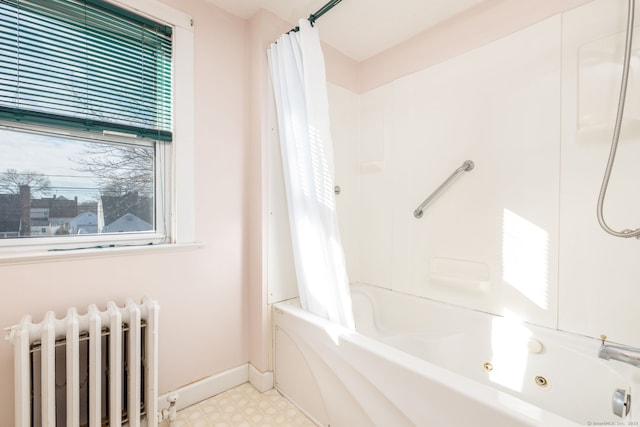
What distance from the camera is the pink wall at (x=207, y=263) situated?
1335 mm

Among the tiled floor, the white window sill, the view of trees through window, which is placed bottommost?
the tiled floor

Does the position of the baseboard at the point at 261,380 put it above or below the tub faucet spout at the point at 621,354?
below

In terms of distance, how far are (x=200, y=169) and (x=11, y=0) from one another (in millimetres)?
929

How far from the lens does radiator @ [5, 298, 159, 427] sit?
1017 millimetres

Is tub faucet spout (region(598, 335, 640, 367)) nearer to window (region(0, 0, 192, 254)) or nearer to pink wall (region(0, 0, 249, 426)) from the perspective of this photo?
pink wall (region(0, 0, 249, 426))

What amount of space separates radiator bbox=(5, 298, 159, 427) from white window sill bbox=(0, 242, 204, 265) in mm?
223

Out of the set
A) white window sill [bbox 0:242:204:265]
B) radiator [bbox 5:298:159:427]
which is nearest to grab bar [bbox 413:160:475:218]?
white window sill [bbox 0:242:204:265]

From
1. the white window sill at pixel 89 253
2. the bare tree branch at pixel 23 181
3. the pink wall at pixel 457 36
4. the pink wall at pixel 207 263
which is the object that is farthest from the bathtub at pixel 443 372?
the pink wall at pixel 457 36

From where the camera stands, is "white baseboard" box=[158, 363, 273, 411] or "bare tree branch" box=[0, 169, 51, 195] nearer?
"bare tree branch" box=[0, 169, 51, 195]

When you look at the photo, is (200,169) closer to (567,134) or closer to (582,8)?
(567,134)

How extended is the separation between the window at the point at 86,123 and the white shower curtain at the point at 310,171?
0.53 meters

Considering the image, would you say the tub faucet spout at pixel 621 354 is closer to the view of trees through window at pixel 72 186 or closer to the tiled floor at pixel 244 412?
the tiled floor at pixel 244 412

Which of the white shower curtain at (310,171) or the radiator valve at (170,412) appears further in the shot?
the white shower curtain at (310,171)

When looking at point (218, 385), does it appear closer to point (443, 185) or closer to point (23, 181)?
point (23, 181)
